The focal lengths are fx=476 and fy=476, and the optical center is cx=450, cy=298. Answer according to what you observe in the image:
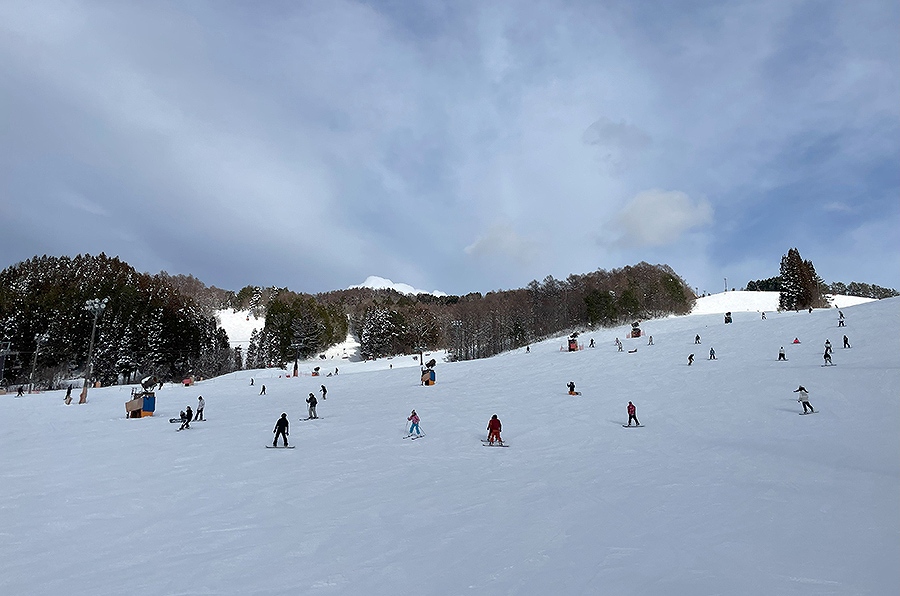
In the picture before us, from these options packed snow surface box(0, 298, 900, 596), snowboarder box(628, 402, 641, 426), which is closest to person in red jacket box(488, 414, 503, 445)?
packed snow surface box(0, 298, 900, 596)

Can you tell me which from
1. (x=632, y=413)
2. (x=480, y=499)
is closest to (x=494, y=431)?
(x=480, y=499)

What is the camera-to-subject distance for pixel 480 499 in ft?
36.7

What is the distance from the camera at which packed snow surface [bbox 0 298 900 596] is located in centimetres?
703

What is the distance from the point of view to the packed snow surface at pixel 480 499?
7.03 m

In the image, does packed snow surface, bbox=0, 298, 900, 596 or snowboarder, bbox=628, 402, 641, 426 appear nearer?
packed snow surface, bbox=0, 298, 900, 596

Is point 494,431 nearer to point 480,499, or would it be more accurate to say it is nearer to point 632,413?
point 480,499

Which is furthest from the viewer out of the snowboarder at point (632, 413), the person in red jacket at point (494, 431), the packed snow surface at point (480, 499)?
the snowboarder at point (632, 413)

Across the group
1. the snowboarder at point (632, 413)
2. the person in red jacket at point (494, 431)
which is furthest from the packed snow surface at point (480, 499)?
the snowboarder at point (632, 413)

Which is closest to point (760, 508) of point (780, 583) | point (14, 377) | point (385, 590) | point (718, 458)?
point (780, 583)

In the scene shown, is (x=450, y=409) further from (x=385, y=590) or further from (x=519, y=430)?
(x=385, y=590)

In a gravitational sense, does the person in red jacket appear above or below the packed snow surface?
above

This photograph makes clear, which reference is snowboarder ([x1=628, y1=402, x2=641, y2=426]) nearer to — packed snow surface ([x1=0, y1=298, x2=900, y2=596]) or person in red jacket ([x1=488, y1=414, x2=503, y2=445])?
packed snow surface ([x1=0, y1=298, x2=900, y2=596])

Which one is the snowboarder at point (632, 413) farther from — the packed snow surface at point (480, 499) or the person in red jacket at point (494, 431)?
the person in red jacket at point (494, 431)

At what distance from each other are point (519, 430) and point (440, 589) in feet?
47.3
